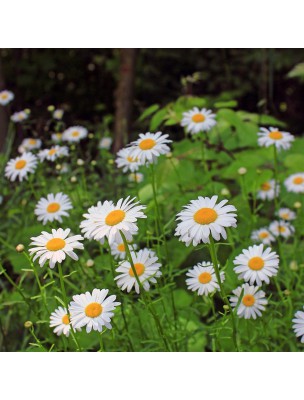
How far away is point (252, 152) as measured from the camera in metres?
2.04

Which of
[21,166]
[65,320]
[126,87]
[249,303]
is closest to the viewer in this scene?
[65,320]

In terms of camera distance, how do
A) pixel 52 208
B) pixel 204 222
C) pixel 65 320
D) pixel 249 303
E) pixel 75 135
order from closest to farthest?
pixel 204 222
pixel 65 320
pixel 249 303
pixel 52 208
pixel 75 135

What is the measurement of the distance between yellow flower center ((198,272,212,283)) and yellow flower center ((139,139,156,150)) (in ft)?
0.94

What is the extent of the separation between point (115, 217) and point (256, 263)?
1.13ft

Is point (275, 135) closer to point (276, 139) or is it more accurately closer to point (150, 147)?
point (276, 139)

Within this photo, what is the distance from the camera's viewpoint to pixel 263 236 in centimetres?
167

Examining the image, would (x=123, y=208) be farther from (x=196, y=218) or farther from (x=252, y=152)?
(x=252, y=152)

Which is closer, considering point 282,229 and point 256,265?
point 256,265

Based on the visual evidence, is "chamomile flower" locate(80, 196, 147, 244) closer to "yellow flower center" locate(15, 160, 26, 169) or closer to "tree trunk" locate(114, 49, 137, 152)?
"yellow flower center" locate(15, 160, 26, 169)

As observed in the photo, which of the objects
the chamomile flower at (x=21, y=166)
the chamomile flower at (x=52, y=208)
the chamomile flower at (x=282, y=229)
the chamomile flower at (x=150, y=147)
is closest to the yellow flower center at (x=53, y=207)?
the chamomile flower at (x=52, y=208)

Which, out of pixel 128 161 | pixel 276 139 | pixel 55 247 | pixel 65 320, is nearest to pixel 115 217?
pixel 55 247

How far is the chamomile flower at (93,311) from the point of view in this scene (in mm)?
1040

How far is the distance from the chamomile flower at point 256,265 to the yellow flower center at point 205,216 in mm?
232

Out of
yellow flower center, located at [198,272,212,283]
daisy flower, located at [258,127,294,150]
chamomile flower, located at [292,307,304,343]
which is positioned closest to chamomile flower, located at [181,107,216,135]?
daisy flower, located at [258,127,294,150]
